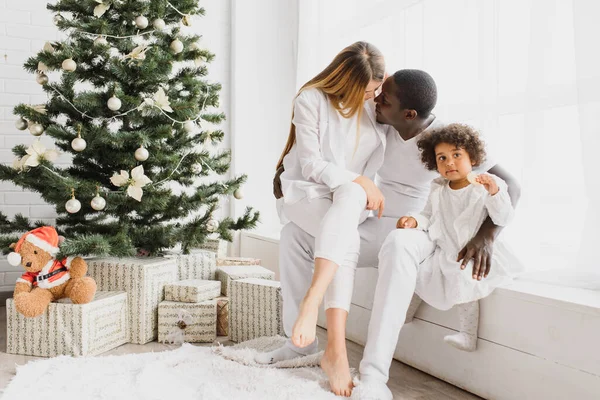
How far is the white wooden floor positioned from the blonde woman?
275 mm

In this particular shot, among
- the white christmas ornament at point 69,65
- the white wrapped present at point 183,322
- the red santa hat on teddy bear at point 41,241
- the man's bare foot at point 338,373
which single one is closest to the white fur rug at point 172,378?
the man's bare foot at point 338,373

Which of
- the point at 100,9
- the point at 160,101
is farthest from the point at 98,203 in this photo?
the point at 100,9

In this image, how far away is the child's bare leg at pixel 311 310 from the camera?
1467mm

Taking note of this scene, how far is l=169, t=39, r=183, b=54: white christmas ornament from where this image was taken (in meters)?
2.32

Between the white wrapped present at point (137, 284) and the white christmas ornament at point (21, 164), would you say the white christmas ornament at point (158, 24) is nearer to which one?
the white christmas ornament at point (21, 164)

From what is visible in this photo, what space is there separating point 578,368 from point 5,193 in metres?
2.80

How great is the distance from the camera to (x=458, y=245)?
5.32 feet

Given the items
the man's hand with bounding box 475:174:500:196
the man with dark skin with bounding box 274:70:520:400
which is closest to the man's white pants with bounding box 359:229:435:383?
the man with dark skin with bounding box 274:70:520:400

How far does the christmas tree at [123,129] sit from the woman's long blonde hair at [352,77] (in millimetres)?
760

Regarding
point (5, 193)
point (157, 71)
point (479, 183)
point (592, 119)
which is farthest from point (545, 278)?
point (5, 193)

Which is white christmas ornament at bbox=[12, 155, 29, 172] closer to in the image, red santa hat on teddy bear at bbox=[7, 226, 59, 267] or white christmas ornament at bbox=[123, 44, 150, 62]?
red santa hat on teddy bear at bbox=[7, 226, 59, 267]

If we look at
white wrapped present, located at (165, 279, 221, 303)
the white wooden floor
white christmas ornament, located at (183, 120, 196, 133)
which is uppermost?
white christmas ornament, located at (183, 120, 196, 133)

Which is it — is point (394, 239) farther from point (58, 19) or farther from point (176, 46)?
point (58, 19)

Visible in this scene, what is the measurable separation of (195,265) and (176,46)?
970 millimetres
